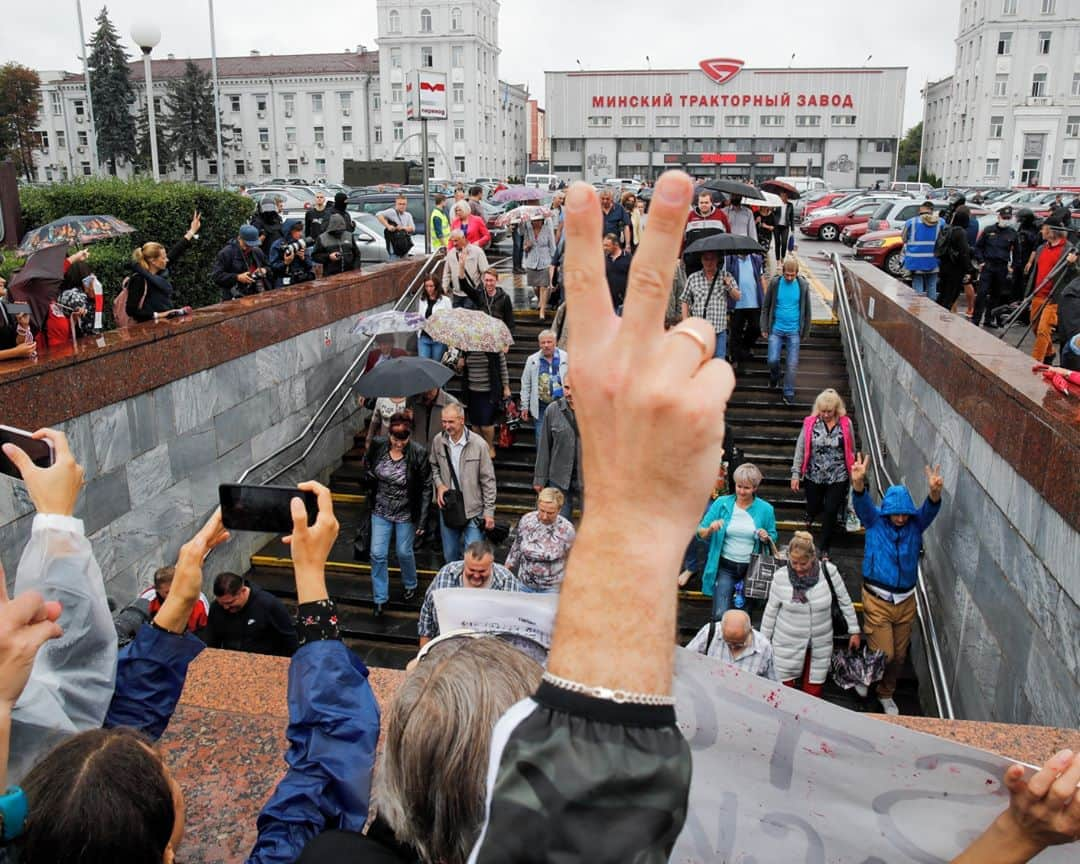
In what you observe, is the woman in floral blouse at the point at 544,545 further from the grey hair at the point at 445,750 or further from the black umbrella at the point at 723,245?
the grey hair at the point at 445,750

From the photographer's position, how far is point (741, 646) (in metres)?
5.42

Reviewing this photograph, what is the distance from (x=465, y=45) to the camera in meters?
92.1

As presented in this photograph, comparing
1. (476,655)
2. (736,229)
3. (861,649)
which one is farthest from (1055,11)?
(476,655)

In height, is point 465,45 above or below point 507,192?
above

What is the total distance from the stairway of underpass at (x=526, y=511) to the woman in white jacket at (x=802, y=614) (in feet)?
2.05

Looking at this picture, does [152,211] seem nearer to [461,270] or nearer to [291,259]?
[291,259]

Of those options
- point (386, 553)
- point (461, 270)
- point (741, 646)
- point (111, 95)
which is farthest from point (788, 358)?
point (111, 95)

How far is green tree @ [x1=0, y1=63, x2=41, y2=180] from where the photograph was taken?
66.4m

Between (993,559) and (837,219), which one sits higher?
(837,219)

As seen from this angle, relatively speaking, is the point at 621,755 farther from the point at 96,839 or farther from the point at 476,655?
the point at 96,839

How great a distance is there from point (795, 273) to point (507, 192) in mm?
10581

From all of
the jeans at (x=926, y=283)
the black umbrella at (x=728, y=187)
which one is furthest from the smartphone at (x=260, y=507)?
the jeans at (x=926, y=283)

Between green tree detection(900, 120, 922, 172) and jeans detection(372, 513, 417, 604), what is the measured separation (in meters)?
119

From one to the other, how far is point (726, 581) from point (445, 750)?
19.1 feet
